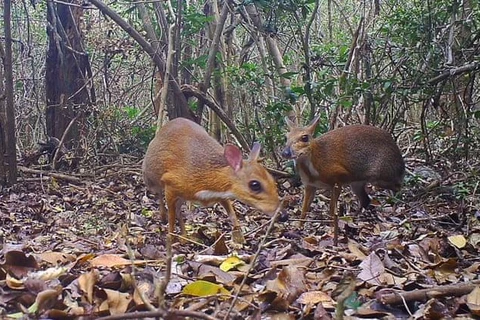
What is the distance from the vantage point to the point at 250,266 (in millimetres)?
2117

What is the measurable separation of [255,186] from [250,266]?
8.94ft

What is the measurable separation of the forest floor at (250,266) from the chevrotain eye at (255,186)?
259 millimetres

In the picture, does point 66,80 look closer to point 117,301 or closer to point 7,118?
point 7,118

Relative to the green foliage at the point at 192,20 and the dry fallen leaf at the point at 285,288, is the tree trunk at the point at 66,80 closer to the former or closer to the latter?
the green foliage at the point at 192,20

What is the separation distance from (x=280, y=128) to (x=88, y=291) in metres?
5.61

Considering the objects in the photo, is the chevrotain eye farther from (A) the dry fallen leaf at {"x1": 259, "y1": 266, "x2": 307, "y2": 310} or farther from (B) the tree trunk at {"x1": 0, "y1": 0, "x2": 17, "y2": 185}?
(B) the tree trunk at {"x1": 0, "y1": 0, "x2": 17, "y2": 185}

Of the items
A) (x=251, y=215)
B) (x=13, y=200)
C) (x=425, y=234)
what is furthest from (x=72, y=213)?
(x=425, y=234)

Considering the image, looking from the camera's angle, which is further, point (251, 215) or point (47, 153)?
point (47, 153)

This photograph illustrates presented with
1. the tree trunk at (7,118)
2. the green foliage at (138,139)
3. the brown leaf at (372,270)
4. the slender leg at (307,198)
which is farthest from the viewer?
the green foliage at (138,139)

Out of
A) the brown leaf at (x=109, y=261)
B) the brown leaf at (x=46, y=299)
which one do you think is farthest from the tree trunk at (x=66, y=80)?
the brown leaf at (x=46, y=299)

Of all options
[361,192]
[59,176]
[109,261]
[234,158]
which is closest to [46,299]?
[109,261]

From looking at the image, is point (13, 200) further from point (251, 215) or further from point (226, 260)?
point (226, 260)

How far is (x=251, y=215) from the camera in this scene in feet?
20.9

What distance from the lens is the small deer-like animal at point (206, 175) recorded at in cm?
485
